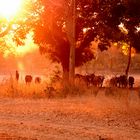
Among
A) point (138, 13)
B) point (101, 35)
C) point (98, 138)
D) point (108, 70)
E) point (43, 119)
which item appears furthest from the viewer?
point (108, 70)

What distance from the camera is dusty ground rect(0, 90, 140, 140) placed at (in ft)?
45.8

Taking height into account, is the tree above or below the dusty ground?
above

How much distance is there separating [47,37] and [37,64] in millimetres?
54020

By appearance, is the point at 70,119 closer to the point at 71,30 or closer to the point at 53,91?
the point at 53,91

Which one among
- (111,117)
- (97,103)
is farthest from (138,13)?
(111,117)

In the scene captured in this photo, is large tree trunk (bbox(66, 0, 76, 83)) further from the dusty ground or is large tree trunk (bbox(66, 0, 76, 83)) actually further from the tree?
the dusty ground

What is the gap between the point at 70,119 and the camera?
675 inches

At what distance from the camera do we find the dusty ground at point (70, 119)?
1395cm

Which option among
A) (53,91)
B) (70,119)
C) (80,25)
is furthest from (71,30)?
(70,119)

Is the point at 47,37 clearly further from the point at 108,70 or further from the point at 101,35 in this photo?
the point at 108,70

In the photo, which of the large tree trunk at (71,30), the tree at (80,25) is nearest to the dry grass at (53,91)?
the large tree trunk at (71,30)

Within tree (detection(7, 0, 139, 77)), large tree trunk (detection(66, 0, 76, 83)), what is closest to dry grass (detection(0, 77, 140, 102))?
large tree trunk (detection(66, 0, 76, 83))

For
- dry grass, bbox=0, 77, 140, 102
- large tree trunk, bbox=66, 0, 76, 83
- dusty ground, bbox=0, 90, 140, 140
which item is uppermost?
large tree trunk, bbox=66, 0, 76, 83

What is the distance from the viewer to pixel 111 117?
1772cm
